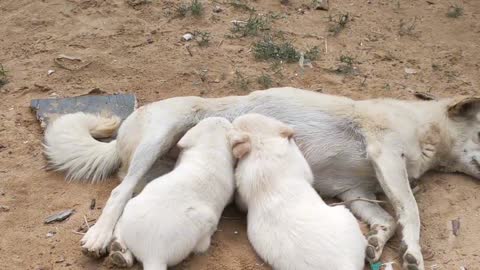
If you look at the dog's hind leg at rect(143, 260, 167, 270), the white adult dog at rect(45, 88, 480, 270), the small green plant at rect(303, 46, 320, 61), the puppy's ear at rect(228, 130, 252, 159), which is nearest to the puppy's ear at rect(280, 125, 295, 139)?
the puppy's ear at rect(228, 130, 252, 159)

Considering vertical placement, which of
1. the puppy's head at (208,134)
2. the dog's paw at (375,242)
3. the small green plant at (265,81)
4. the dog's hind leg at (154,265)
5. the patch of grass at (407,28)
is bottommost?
the small green plant at (265,81)

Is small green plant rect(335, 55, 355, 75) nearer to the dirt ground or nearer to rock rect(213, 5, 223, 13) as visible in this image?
the dirt ground

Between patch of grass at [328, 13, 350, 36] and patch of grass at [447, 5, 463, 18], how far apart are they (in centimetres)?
127

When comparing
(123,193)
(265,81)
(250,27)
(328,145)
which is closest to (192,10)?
(250,27)

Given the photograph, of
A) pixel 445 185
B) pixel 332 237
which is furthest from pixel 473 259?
pixel 332 237

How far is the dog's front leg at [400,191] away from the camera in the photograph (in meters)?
4.59

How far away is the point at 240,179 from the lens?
4645 millimetres

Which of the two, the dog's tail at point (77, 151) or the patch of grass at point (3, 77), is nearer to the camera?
the dog's tail at point (77, 151)

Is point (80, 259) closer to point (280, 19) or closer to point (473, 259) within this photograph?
point (473, 259)

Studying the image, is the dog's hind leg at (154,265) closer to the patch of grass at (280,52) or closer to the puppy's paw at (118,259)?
the puppy's paw at (118,259)

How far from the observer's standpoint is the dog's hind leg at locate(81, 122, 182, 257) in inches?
178

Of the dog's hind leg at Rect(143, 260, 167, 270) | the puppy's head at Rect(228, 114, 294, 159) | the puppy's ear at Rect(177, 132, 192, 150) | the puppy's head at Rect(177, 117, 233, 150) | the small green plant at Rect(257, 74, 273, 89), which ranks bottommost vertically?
the small green plant at Rect(257, 74, 273, 89)

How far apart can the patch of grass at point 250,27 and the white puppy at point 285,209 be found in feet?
9.06

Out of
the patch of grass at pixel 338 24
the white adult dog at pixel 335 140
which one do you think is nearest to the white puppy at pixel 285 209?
the white adult dog at pixel 335 140
